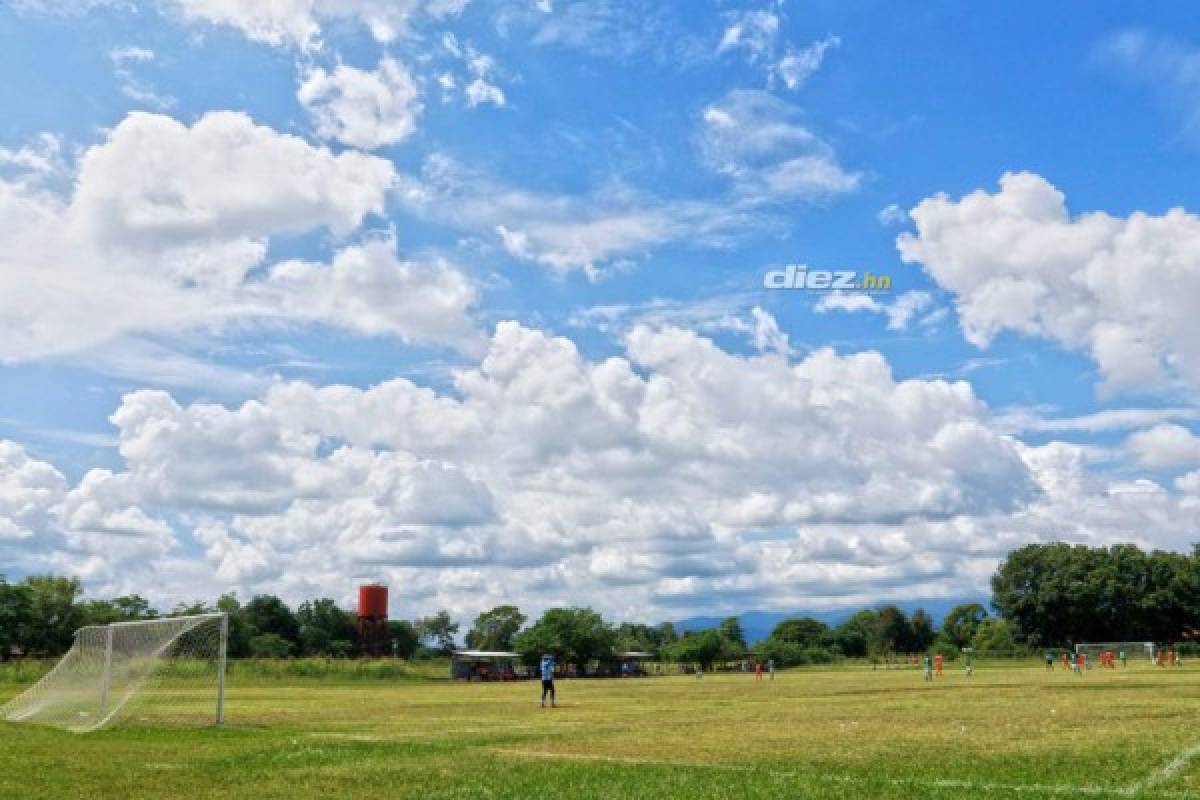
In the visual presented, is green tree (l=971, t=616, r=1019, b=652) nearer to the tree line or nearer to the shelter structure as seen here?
the tree line

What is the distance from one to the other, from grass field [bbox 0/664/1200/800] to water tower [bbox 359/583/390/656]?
11053 cm

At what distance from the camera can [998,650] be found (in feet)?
458

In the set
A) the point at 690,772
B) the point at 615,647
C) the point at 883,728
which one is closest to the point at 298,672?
the point at 615,647

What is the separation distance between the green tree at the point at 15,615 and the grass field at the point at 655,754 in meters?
91.3

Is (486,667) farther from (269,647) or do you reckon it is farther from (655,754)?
(655,754)

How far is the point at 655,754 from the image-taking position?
946 inches

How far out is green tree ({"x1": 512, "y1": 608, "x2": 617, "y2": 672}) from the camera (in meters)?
126

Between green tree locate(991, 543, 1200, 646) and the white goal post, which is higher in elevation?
green tree locate(991, 543, 1200, 646)

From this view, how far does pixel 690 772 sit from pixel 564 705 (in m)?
30.0

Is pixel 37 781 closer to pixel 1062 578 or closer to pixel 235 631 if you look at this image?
pixel 235 631

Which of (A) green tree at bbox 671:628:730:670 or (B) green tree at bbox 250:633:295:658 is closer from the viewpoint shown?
(A) green tree at bbox 671:628:730:670

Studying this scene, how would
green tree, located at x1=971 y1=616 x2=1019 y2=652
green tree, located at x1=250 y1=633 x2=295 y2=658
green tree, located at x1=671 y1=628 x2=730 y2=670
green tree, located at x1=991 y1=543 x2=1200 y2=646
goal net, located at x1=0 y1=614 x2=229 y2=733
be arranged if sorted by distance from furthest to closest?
green tree, located at x1=971 y1=616 x2=1019 y2=652 → green tree, located at x1=250 y1=633 x2=295 y2=658 → green tree, located at x1=671 y1=628 x2=730 y2=670 → green tree, located at x1=991 y1=543 x2=1200 y2=646 → goal net, located at x1=0 y1=614 x2=229 y2=733

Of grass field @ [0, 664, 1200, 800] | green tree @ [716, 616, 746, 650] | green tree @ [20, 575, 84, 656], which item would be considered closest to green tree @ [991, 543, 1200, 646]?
green tree @ [716, 616, 746, 650]

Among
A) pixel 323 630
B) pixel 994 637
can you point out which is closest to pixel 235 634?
pixel 323 630
